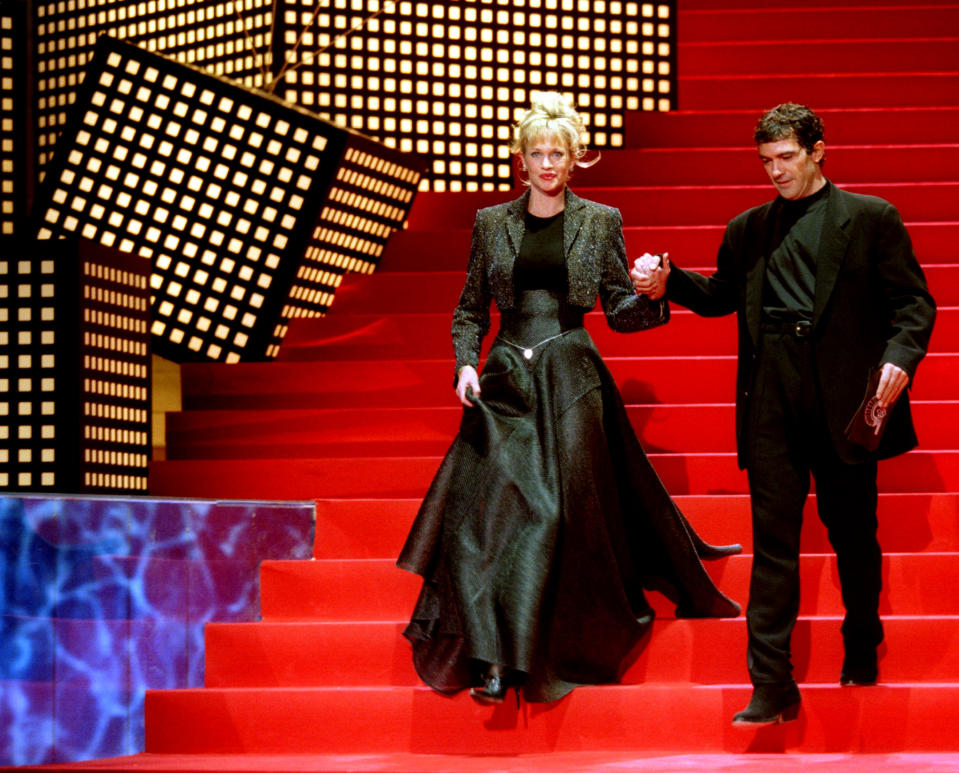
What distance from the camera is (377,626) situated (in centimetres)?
425

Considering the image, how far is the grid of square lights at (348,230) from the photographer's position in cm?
632

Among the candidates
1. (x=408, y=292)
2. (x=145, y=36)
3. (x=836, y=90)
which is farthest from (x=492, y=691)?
(x=145, y=36)

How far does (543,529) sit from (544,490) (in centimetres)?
11

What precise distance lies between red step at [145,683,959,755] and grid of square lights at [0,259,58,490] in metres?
1.18

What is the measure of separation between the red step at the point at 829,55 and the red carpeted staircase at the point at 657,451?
0.01 metres

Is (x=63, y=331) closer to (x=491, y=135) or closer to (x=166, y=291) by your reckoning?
(x=166, y=291)

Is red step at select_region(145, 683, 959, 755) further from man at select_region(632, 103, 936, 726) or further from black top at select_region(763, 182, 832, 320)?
black top at select_region(763, 182, 832, 320)

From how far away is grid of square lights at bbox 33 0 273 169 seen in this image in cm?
712

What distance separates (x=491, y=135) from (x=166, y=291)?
6.49 feet

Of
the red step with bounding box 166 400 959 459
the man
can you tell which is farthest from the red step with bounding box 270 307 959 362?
the man

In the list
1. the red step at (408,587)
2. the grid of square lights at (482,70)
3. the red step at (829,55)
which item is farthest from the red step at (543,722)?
the red step at (829,55)

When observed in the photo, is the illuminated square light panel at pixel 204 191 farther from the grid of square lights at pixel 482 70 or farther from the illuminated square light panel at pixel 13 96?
the illuminated square light panel at pixel 13 96

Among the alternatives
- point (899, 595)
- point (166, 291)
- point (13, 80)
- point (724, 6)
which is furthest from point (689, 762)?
point (13, 80)

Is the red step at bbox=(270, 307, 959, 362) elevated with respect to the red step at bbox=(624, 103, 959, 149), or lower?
lower
